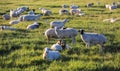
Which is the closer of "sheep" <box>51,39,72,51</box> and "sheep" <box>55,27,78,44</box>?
"sheep" <box>51,39,72,51</box>

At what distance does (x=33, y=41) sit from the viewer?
16.9 m

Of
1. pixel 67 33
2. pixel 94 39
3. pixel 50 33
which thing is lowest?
pixel 50 33

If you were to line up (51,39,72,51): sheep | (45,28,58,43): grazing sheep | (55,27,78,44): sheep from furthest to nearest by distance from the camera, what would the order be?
(45,28,58,43): grazing sheep, (55,27,78,44): sheep, (51,39,72,51): sheep

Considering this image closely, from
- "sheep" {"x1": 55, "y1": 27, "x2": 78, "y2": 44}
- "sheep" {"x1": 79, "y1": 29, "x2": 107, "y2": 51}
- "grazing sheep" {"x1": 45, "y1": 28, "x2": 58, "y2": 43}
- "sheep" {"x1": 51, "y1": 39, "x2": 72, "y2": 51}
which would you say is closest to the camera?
"sheep" {"x1": 51, "y1": 39, "x2": 72, "y2": 51}

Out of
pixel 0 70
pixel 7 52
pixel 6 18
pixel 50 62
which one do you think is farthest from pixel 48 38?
pixel 6 18

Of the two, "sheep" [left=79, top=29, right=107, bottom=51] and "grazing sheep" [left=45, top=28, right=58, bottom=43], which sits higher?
"sheep" [left=79, top=29, right=107, bottom=51]

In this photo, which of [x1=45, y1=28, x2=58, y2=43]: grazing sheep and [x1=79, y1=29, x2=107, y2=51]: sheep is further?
[x1=45, y1=28, x2=58, y2=43]: grazing sheep

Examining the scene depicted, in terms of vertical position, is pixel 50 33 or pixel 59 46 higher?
pixel 59 46

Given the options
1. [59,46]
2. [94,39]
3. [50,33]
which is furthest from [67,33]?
[59,46]

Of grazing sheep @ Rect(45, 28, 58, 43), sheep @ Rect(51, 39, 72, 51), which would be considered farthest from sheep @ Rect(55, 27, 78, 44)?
sheep @ Rect(51, 39, 72, 51)

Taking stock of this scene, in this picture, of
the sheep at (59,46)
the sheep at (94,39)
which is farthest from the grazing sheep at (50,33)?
the sheep at (94,39)

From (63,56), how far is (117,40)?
15.5 feet

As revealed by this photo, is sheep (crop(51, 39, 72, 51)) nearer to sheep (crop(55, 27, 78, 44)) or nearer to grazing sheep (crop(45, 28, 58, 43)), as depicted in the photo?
sheep (crop(55, 27, 78, 44))

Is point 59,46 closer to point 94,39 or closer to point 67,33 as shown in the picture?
point 94,39
